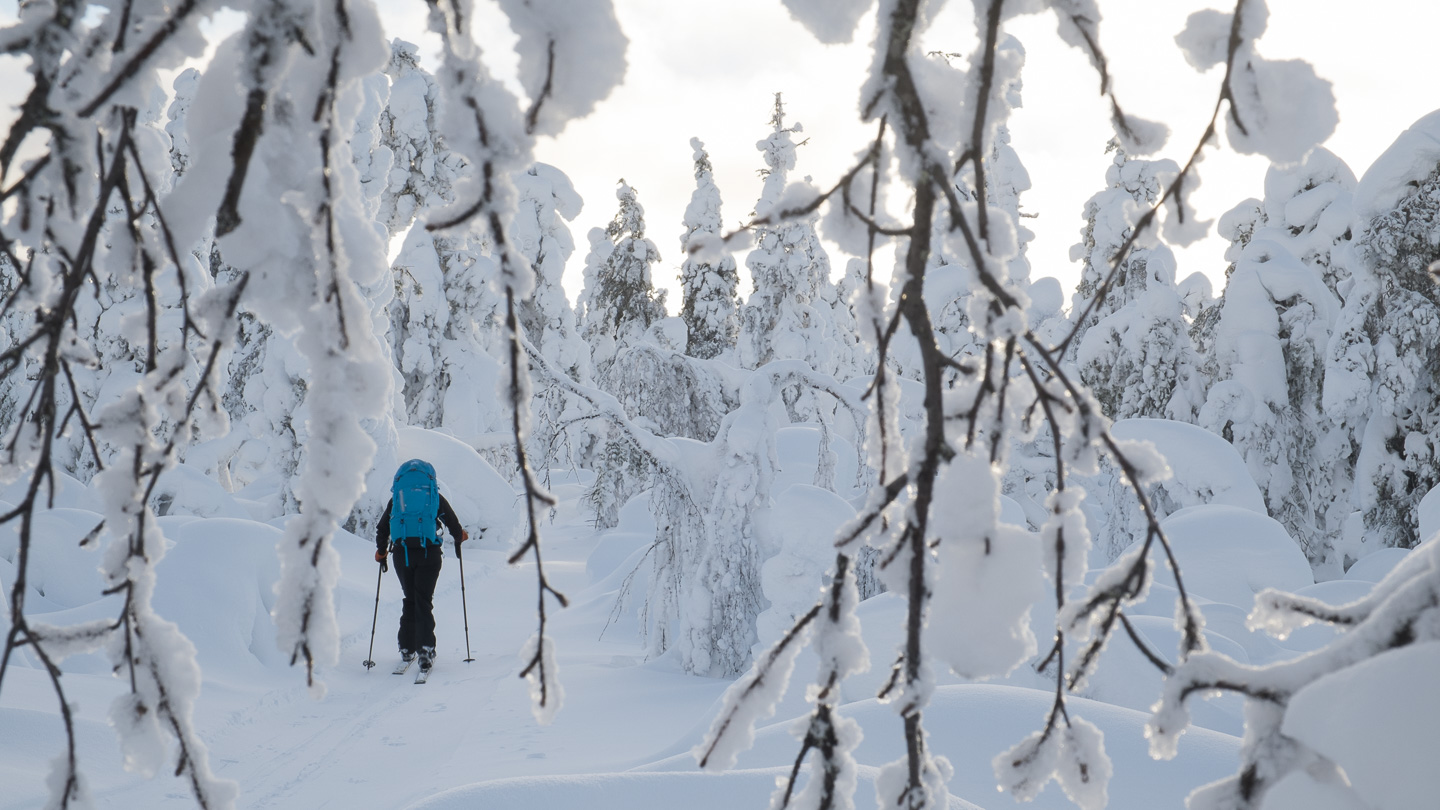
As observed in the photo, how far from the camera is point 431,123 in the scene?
1888 centimetres

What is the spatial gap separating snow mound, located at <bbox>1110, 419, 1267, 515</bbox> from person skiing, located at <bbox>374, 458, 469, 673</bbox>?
778 cm

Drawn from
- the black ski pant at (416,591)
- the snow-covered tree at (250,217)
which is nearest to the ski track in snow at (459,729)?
the black ski pant at (416,591)

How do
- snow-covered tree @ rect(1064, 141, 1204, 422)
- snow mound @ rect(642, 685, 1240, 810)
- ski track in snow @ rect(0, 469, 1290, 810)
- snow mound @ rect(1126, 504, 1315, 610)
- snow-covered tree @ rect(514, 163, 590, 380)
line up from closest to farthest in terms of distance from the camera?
snow mound @ rect(642, 685, 1240, 810), ski track in snow @ rect(0, 469, 1290, 810), snow mound @ rect(1126, 504, 1315, 610), snow-covered tree @ rect(1064, 141, 1204, 422), snow-covered tree @ rect(514, 163, 590, 380)

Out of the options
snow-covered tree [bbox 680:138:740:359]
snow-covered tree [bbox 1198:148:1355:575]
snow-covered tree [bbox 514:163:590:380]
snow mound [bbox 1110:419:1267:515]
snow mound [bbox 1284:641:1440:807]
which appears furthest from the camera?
snow-covered tree [bbox 680:138:740:359]

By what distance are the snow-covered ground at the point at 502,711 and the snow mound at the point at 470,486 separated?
6.15 m

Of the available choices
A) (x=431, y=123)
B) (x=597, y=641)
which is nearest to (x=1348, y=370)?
(x=597, y=641)

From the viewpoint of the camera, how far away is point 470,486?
631 inches

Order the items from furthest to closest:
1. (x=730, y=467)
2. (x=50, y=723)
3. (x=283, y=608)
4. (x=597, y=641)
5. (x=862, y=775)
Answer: (x=597, y=641), (x=730, y=467), (x=50, y=723), (x=862, y=775), (x=283, y=608)

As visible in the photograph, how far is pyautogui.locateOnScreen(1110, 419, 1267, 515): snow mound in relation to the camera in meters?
10.2

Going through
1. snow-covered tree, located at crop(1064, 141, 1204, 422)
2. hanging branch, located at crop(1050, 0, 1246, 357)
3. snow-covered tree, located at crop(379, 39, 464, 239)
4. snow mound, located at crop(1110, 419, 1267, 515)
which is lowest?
snow mound, located at crop(1110, 419, 1267, 515)

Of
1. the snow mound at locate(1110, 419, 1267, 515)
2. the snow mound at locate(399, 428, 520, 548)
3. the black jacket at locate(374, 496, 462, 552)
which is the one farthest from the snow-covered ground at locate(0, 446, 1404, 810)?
the snow mound at locate(399, 428, 520, 548)

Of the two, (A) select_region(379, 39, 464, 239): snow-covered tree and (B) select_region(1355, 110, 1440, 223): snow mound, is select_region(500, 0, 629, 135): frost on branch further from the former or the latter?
(A) select_region(379, 39, 464, 239): snow-covered tree

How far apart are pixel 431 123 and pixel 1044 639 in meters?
18.0

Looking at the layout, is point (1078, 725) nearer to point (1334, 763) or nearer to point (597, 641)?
point (1334, 763)
